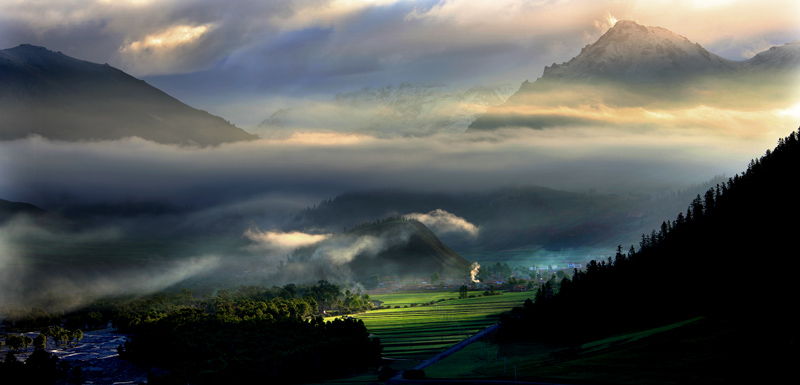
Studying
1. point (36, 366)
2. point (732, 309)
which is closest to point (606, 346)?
point (732, 309)

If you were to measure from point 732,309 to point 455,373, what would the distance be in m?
67.9

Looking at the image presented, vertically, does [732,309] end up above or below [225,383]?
above

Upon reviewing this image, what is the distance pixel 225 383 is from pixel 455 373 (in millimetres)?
57506

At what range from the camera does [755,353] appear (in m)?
146

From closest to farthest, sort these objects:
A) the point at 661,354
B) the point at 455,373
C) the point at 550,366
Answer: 1. the point at 661,354
2. the point at 550,366
3. the point at 455,373

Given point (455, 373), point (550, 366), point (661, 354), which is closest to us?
point (661, 354)

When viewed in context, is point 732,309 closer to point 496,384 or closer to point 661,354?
point 661,354

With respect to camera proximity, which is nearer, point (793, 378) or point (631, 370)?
point (793, 378)

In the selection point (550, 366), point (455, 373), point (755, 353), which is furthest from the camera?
point (455, 373)

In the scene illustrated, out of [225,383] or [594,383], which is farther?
[225,383]

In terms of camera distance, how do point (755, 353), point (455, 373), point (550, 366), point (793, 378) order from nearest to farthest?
1. point (793, 378)
2. point (755, 353)
3. point (550, 366)
4. point (455, 373)

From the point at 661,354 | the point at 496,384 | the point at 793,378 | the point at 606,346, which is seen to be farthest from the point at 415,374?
the point at 793,378

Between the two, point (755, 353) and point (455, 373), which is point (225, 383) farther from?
point (755, 353)

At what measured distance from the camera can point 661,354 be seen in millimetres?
162375
